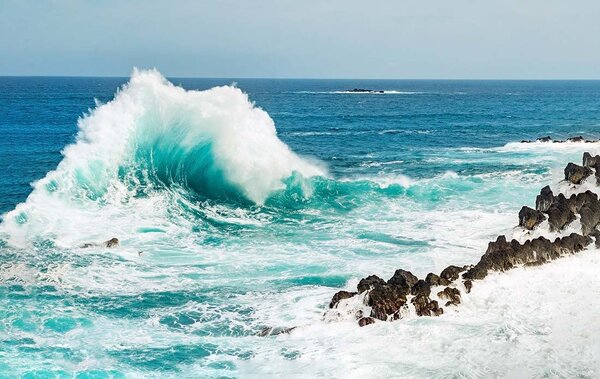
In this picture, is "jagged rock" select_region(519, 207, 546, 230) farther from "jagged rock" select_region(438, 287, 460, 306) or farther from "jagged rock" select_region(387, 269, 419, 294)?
"jagged rock" select_region(387, 269, 419, 294)

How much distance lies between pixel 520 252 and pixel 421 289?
4.12 meters

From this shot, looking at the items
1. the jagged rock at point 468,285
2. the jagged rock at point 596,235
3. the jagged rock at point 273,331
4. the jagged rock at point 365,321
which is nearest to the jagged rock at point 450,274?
the jagged rock at point 468,285

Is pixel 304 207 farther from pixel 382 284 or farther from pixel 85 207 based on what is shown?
pixel 382 284

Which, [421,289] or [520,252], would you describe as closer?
[421,289]

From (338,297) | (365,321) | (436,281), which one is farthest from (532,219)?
(365,321)

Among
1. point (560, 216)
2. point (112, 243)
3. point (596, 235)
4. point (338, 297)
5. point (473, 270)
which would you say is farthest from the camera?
point (560, 216)

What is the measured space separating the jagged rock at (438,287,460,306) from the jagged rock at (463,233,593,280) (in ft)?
4.22

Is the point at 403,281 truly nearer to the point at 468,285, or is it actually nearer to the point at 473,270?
the point at 468,285

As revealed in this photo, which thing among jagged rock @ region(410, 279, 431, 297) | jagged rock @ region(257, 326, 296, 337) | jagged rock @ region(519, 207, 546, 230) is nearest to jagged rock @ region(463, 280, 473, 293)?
jagged rock @ region(410, 279, 431, 297)

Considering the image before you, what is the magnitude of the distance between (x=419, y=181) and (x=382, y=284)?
17.2 m

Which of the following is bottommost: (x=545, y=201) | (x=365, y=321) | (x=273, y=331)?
(x=273, y=331)

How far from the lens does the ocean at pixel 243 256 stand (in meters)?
12.6

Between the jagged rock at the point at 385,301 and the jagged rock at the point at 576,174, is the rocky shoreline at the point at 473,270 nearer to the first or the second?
the jagged rock at the point at 385,301

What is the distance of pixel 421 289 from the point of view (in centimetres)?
1508
